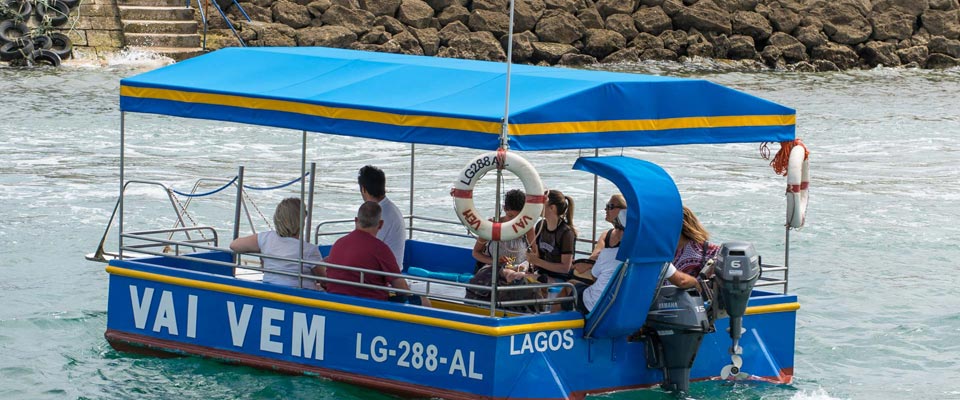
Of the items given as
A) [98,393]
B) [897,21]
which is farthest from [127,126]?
[897,21]

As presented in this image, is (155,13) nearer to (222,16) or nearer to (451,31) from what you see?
(222,16)

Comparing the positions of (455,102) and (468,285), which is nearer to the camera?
(468,285)

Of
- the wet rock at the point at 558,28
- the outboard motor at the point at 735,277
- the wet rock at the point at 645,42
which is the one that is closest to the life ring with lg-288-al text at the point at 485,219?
the outboard motor at the point at 735,277

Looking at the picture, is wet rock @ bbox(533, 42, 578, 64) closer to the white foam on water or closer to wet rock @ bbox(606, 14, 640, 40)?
wet rock @ bbox(606, 14, 640, 40)

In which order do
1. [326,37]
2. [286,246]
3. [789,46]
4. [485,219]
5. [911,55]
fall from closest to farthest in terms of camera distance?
[485,219]
[286,246]
[326,37]
[789,46]
[911,55]

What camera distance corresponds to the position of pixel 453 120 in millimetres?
8234

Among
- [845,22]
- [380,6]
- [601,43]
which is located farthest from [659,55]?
[380,6]

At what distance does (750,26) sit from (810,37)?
5.24 feet

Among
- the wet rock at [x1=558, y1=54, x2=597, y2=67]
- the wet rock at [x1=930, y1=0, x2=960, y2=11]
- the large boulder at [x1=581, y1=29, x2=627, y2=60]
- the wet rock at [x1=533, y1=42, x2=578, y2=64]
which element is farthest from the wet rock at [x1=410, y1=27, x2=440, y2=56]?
the wet rock at [x1=930, y1=0, x2=960, y2=11]

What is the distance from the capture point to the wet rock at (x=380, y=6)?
1335 inches

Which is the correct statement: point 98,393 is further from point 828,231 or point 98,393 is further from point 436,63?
point 828,231

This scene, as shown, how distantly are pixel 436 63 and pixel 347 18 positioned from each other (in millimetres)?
23756

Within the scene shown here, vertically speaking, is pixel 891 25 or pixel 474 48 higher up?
pixel 891 25

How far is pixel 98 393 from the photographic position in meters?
9.95
